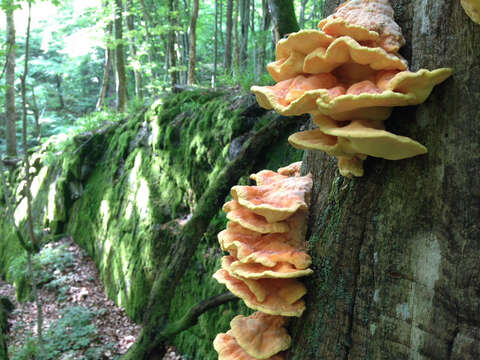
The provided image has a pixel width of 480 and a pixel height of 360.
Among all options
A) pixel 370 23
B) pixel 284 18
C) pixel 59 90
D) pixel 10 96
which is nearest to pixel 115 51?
pixel 10 96

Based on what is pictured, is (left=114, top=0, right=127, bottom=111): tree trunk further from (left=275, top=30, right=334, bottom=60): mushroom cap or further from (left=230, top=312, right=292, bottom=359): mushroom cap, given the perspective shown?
(left=275, top=30, right=334, bottom=60): mushroom cap

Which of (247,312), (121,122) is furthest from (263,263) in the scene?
(121,122)

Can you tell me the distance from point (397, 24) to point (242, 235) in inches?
43.0

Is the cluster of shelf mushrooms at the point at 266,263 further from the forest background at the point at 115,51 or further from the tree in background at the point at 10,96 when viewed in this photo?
the tree in background at the point at 10,96

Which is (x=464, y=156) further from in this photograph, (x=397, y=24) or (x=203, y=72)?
(x=203, y=72)

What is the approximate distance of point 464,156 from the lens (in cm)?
111

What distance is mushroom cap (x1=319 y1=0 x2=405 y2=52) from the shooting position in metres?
1.19

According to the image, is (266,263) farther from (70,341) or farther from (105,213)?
(105,213)

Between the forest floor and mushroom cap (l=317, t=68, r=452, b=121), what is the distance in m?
4.59

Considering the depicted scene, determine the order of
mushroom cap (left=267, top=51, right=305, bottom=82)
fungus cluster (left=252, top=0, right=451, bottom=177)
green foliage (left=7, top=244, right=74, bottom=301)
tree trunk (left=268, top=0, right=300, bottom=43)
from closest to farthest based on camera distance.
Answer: fungus cluster (left=252, top=0, right=451, bottom=177) → mushroom cap (left=267, top=51, right=305, bottom=82) → tree trunk (left=268, top=0, right=300, bottom=43) → green foliage (left=7, top=244, right=74, bottom=301)

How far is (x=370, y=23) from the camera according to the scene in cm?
125

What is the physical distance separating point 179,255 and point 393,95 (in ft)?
7.87

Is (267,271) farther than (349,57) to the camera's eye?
Yes

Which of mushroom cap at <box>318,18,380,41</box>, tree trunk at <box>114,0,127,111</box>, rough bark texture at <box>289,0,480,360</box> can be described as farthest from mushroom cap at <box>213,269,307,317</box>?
tree trunk at <box>114,0,127,111</box>
